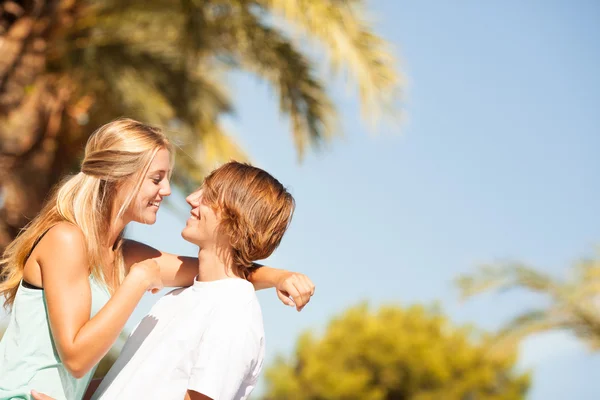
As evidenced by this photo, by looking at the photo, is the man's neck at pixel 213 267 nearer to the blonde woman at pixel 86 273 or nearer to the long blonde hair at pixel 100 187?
the blonde woman at pixel 86 273

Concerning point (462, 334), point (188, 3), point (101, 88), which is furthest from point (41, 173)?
point (462, 334)

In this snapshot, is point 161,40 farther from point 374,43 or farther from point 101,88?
point 374,43

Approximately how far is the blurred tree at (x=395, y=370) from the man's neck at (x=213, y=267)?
1113 inches

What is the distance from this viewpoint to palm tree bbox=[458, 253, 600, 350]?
29.1ft

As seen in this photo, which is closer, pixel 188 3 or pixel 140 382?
pixel 140 382

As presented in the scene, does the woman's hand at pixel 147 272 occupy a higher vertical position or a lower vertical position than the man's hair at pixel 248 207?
lower

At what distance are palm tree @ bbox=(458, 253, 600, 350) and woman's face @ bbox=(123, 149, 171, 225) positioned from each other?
6.60 meters

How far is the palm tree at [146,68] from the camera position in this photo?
7.94 m

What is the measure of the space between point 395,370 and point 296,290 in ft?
95.5

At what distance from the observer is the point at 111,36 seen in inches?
371

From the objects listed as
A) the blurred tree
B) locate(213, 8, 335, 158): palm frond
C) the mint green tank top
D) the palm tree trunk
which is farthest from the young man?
the blurred tree

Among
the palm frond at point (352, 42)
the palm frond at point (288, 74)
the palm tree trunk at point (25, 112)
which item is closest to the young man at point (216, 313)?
the palm frond at point (352, 42)

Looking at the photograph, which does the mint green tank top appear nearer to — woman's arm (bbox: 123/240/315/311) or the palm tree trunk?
woman's arm (bbox: 123/240/315/311)

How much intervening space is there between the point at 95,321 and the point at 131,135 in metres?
0.65
